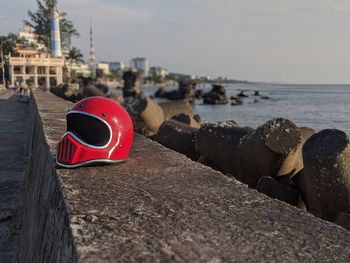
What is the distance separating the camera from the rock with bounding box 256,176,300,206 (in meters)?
4.63

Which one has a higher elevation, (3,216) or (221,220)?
(221,220)

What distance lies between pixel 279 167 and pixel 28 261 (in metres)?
3.64

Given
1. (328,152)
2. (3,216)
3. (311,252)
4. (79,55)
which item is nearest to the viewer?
(311,252)

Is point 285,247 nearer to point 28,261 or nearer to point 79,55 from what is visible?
point 28,261

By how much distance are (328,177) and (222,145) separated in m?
2.04

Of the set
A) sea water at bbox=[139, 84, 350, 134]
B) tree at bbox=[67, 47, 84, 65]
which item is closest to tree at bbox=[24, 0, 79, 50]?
tree at bbox=[67, 47, 84, 65]

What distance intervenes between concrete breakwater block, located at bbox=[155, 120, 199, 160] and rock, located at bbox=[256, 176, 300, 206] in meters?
2.38

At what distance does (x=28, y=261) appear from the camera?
2.44 metres

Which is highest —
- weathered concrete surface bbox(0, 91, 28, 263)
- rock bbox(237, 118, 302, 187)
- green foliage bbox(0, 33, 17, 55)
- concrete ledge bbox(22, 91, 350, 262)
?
green foliage bbox(0, 33, 17, 55)

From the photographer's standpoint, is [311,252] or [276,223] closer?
[311,252]

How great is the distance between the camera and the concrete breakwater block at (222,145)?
579cm

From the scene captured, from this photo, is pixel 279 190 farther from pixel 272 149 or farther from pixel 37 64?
pixel 37 64

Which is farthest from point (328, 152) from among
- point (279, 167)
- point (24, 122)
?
point (24, 122)

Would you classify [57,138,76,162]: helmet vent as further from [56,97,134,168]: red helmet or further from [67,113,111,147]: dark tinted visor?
[67,113,111,147]: dark tinted visor
